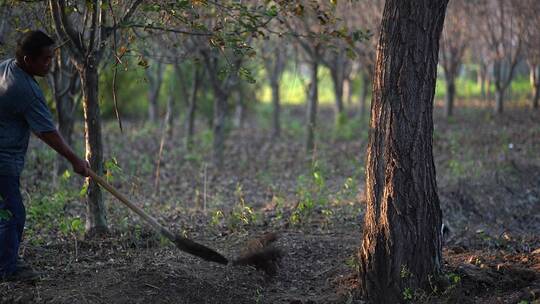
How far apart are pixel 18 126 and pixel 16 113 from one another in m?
0.12

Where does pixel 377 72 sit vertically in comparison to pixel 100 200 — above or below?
above

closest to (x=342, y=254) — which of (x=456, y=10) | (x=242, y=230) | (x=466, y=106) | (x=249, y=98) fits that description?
(x=242, y=230)

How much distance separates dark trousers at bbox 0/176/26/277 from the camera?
5070 millimetres

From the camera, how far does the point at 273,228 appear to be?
748 cm

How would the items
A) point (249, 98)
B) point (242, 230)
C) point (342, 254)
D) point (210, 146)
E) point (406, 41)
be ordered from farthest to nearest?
point (249, 98) → point (210, 146) → point (242, 230) → point (342, 254) → point (406, 41)

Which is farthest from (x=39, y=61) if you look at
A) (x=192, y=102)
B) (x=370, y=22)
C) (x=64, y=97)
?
(x=370, y=22)

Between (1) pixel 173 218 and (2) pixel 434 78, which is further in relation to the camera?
(1) pixel 173 218

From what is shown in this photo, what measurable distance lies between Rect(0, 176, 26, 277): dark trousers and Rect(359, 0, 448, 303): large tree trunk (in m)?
2.67

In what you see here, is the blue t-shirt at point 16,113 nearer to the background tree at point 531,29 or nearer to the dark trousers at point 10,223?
the dark trousers at point 10,223

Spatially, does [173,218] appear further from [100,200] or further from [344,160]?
[344,160]

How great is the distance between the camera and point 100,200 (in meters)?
6.60

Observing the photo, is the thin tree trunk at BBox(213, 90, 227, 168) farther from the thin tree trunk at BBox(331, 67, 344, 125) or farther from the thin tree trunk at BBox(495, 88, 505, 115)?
the thin tree trunk at BBox(495, 88, 505, 115)

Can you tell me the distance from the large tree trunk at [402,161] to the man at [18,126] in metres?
2.27

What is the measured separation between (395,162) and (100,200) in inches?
119
